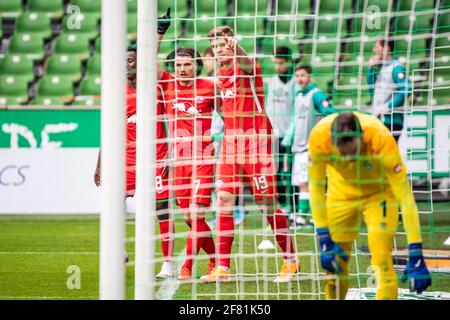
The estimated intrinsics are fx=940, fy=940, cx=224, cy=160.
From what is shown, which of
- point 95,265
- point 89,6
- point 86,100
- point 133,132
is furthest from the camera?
point 89,6

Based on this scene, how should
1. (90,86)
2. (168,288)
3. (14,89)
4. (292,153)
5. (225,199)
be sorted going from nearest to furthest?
(168,288) → (225,199) → (292,153) → (90,86) → (14,89)

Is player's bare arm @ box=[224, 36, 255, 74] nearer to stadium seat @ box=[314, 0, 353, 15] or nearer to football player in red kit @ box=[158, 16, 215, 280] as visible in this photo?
football player in red kit @ box=[158, 16, 215, 280]

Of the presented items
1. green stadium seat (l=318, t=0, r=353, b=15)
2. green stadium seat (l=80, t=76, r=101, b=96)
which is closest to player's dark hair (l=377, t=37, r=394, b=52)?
green stadium seat (l=318, t=0, r=353, b=15)

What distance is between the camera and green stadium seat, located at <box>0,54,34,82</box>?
15273 millimetres

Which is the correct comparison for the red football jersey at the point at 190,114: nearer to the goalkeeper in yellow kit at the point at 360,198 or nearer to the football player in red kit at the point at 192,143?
the football player in red kit at the point at 192,143

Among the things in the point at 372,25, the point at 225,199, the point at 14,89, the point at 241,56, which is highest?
the point at 372,25

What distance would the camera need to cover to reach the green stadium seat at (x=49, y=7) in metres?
16.0

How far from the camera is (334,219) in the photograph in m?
6.06

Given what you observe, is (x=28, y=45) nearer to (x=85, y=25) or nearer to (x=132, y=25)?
(x=85, y=25)

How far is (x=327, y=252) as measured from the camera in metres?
5.82

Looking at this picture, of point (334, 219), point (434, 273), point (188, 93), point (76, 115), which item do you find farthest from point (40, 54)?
point (334, 219)

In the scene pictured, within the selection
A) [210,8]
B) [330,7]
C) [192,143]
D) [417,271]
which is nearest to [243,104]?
[192,143]

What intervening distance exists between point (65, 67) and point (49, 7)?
137 cm

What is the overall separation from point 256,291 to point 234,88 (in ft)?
5.61
